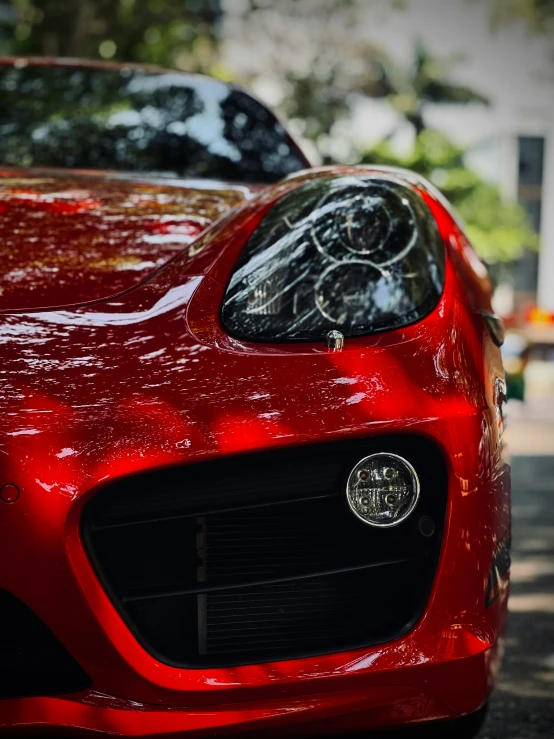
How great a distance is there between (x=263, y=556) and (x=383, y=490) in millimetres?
218

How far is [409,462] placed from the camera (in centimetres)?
164

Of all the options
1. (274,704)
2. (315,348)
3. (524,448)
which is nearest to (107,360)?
(315,348)

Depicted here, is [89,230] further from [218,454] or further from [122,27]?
[122,27]

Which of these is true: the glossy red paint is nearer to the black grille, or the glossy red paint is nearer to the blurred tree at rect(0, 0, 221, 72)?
the black grille

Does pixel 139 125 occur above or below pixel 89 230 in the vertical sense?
above

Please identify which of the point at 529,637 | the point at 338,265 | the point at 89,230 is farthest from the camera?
the point at 529,637

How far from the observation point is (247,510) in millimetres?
1604

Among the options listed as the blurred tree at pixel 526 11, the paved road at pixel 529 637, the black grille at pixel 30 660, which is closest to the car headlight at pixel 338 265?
the black grille at pixel 30 660

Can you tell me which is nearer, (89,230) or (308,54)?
(89,230)

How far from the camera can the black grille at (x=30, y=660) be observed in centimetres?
150

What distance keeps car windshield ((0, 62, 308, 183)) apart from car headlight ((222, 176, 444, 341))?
3.76 feet

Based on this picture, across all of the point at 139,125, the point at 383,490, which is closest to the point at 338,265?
the point at 383,490

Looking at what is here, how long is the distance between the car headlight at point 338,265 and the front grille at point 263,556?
285 mm

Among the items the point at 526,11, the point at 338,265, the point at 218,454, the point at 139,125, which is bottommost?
the point at 218,454
